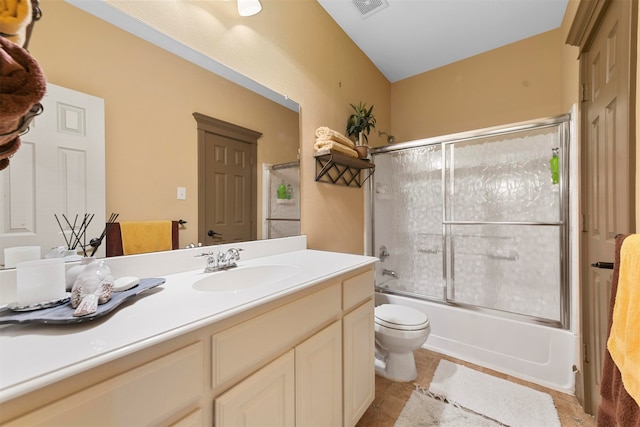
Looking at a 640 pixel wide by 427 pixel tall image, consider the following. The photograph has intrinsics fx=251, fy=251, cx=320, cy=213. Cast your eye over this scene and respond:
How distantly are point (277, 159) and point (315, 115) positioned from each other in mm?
547

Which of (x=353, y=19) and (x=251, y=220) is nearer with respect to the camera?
(x=251, y=220)

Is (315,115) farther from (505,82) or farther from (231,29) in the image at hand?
(505,82)

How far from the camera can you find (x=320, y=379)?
1001 mm

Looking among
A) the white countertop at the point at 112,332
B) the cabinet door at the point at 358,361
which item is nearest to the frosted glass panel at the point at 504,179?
the cabinet door at the point at 358,361

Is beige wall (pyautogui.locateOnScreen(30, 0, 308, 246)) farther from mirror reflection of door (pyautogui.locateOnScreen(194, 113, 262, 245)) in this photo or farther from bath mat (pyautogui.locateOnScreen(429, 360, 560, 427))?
bath mat (pyautogui.locateOnScreen(429, 360, 560, 427))

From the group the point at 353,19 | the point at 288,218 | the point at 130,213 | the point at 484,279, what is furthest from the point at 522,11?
the point at 130,213

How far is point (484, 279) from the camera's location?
2.15 meters

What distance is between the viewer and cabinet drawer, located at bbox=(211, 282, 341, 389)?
0.67 meters

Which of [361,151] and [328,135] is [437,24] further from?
[328,135]

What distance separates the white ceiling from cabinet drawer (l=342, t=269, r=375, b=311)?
199 cm

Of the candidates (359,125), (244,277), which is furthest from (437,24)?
(244,277)

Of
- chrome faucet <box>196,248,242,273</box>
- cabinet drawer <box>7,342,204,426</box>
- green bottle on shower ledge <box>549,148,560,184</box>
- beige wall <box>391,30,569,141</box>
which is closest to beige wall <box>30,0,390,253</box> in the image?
chrome faucet <box>196,248,242,273</box>

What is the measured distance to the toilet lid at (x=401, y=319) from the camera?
1.62 meters

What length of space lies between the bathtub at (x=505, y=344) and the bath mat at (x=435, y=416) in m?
0.61
